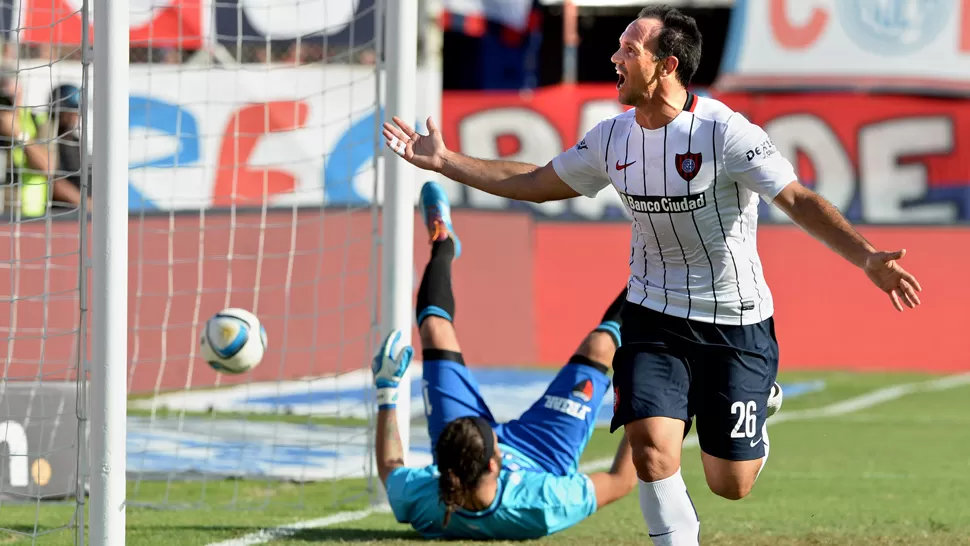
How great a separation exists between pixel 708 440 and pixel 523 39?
54.5 feet

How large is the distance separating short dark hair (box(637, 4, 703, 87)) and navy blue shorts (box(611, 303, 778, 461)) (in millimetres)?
956

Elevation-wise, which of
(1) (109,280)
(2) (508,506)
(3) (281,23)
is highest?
(3) (281,23)

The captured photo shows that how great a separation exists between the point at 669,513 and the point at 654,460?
0.20 m

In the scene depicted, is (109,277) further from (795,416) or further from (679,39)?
(795,416)

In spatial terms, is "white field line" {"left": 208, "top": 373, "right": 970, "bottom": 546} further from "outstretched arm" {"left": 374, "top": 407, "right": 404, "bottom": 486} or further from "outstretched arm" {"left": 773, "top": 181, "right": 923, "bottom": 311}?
"outstretched arm" {"left": 773, "top": 181, "right": 923, "bottom": 311}

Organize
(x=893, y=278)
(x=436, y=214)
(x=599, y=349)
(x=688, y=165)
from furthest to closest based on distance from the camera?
(x=436, y=214), (x=599, y=349), (x=688, y=165), (x=893, y=278)

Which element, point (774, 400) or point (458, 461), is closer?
point (458, 461)

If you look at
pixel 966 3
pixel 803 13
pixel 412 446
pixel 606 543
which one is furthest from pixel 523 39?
pixel 606 543

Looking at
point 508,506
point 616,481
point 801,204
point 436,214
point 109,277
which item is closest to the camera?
point 801,204

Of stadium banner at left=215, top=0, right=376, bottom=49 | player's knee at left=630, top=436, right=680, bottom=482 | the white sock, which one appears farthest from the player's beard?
stadium banner at left=215, top=0, right=376, bottom=49

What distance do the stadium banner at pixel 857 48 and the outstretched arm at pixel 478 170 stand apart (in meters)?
11.6

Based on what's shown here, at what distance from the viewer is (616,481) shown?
244 inches

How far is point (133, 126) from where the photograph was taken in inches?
563

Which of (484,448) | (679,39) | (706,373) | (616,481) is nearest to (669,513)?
(706,373)
